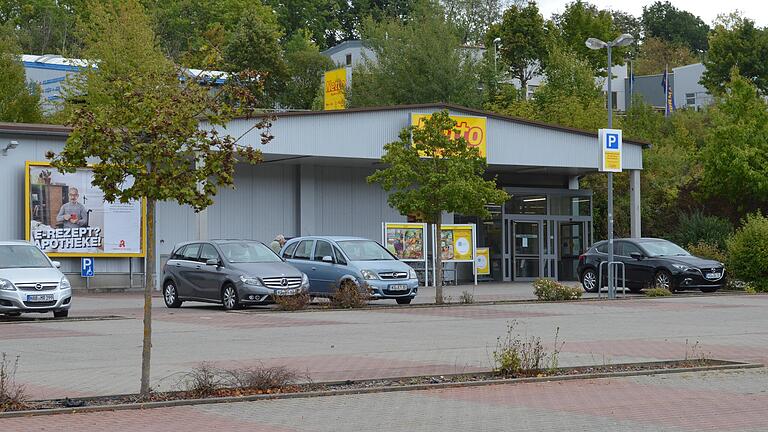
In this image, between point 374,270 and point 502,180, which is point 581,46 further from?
point 374,270

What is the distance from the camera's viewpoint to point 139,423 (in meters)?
10.2

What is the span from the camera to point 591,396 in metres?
11.9

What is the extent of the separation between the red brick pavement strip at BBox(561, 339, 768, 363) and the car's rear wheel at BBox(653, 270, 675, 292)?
582 inches

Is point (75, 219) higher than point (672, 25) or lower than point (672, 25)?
lower

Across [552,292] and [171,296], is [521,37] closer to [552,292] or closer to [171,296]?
[552,292]

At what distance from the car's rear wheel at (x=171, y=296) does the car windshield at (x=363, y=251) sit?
13.1 feet

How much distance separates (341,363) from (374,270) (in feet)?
41.2

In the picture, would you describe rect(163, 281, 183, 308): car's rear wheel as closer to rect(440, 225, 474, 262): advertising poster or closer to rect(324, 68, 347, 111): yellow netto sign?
rect(440, 225, 474, 262): advertising poster

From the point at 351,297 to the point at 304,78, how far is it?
55.5 meters

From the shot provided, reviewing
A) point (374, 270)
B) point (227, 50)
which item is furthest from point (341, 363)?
point (227, 50)

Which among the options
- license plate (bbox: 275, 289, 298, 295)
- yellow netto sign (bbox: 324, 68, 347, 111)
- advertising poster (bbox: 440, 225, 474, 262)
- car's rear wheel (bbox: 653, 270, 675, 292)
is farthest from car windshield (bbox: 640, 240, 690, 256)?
yellow netto sign (bbox: 324, 68, 347, 111)

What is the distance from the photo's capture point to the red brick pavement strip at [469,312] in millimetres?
23609

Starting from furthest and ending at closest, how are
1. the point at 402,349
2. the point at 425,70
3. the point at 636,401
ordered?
the point at 425,70, the point at 402,349, the point at 636,401

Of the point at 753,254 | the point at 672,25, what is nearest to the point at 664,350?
the point at 753,254
